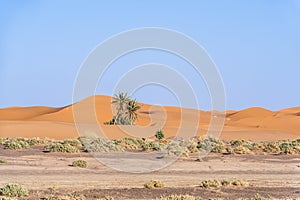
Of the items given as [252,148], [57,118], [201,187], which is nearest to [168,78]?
[201,187]

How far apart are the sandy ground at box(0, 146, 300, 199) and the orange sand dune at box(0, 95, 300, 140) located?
168 inches

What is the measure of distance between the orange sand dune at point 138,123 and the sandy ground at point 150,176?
4.28 m

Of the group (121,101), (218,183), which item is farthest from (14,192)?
(121,101)

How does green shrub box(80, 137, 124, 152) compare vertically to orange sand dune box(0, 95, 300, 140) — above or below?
below

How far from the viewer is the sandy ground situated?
2175 cm

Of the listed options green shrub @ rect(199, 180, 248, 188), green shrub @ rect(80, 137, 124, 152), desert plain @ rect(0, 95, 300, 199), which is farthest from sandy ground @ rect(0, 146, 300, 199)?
green shrub @ rect(80, 137, 124, 152)

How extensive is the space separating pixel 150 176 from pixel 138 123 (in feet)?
264

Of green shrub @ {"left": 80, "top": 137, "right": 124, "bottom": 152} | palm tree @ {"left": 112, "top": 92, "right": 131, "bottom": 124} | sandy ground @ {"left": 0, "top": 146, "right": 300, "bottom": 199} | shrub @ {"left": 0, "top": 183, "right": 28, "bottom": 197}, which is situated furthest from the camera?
palm tree @ {"left": 112, "top": 92, "right": 131, "bottom": 124}

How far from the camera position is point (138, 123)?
109m

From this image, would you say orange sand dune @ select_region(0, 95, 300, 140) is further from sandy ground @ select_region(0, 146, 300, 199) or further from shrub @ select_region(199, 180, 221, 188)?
shrub @ select_region(199, 180, 221, 188)

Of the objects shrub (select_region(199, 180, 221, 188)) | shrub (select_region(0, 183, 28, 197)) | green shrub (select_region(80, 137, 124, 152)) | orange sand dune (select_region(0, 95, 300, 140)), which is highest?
orange sand dune (select_region(0, 95, 300, 140))

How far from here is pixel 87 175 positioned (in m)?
27.7

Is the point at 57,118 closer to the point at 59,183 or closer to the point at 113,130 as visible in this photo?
the point at 113,130

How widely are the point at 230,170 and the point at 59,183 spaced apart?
431 inches
